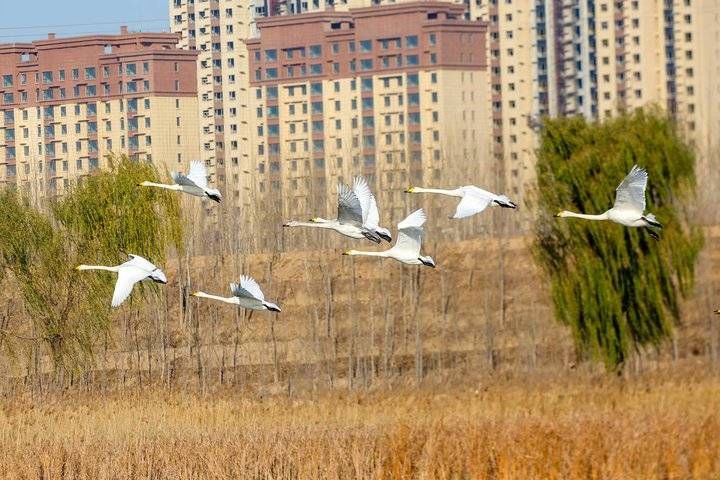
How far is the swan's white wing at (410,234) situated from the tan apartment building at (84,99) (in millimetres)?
49549

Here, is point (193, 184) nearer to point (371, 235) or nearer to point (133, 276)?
point (133, 276)

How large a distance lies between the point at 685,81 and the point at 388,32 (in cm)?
1235

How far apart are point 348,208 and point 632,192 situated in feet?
7.79

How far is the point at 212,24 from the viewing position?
7469 cm

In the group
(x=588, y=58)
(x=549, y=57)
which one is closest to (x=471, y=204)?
(x=588, y=58)

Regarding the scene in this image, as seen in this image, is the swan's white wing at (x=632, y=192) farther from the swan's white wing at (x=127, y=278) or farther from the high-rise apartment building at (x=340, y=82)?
the high-rise apartment building at (x=340, y=82)

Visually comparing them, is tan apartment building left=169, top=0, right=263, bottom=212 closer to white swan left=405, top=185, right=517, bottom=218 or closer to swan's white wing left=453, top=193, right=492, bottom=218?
white swan left=405, top=185, right=517, bottom=218

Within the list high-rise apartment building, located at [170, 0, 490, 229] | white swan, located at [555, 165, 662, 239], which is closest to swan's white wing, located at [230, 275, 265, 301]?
white swan, located at [555, 165, 662, 239]

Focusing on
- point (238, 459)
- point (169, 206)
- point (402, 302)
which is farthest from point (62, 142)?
point (238, 459)

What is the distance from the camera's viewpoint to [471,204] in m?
14.5

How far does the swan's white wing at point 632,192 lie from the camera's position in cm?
1417

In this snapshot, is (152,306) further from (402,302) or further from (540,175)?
(540,175)

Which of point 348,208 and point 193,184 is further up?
point 193,184

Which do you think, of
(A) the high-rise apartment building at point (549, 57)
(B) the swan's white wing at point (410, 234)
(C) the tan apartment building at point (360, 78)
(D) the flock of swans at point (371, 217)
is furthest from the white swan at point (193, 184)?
(C) the tan apartment building at point (360, 78)
